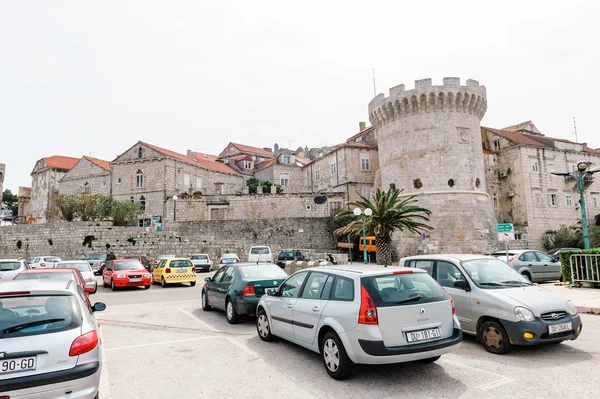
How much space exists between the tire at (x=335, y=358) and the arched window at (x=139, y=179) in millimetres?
42794

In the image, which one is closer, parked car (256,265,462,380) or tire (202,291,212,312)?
parked car (256,265,462,380)

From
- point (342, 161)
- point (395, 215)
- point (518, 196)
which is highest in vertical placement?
point (342, 161)

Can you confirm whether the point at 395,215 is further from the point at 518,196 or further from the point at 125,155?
the point at 125,155

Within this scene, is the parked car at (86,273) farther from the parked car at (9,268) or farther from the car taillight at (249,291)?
the car taillight at (249,291)

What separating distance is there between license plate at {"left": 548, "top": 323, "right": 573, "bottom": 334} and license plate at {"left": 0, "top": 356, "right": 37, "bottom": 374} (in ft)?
21.9

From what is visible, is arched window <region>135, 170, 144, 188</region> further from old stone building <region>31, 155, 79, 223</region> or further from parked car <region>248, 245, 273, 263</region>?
parked car <region>248, 245, 273, 263</region>

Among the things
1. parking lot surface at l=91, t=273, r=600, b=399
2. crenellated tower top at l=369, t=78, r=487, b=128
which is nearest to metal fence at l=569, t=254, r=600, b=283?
parking lot surface at l=91, t=273, r=600, b=399

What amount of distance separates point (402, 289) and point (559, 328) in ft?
9.18

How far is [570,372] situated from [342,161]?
3718 centimetres

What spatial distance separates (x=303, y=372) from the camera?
5.23 meters

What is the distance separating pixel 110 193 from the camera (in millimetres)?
45406

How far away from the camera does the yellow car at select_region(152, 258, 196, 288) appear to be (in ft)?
57.7

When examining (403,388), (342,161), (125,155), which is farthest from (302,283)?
(125,155)

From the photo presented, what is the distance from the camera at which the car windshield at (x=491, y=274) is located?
6590mm
